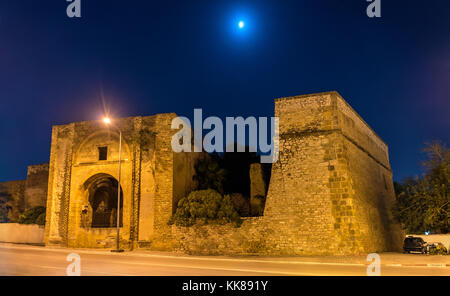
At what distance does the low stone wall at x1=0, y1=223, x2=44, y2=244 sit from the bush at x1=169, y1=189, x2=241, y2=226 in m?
13.9

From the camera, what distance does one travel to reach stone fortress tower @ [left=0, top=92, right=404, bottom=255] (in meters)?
18.4

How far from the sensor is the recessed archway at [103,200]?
2645 centimetres

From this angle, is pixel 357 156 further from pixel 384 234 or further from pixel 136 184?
pixel 136 184

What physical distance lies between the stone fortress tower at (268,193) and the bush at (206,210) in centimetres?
48

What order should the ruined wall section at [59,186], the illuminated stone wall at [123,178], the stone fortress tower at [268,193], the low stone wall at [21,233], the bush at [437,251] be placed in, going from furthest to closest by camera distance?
the low stone wall at [21,233]
the ruined wall section at [59,186]
the illuminated stone wall at [123,178]
the bush at [437,251]
the stone fortress tower at [268,193]

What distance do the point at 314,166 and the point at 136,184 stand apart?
11365 mm

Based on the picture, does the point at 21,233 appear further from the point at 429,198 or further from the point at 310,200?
the point at 429,198

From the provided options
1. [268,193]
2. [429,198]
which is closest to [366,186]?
[429,198]

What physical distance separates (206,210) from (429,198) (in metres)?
12.7

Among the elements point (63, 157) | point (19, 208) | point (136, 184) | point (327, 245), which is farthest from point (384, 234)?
point (19, 208)

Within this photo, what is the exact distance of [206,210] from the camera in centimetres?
2041

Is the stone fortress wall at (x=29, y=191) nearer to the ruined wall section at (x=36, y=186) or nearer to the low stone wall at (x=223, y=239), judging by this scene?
the ruined wall section at (x=36, y=186)

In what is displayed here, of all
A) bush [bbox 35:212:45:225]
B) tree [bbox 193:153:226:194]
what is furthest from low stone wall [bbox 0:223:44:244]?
tree [bbox 193:153:226:194]

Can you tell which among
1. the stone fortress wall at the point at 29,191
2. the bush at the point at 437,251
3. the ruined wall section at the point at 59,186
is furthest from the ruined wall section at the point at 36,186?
the bush at the point at 437,251
